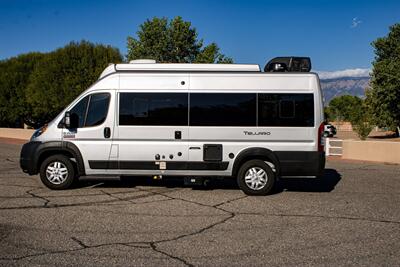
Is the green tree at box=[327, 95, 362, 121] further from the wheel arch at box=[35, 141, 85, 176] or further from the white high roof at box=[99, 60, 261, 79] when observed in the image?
the wheel arch at box=[35, 141, 85, 176]

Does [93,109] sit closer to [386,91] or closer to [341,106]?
[386,91]

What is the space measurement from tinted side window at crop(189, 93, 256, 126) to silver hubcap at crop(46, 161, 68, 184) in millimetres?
2943

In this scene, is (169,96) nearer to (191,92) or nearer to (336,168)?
(191,92)

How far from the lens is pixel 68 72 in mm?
36812

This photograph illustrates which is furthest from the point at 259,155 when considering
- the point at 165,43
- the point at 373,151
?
the point at 165,43

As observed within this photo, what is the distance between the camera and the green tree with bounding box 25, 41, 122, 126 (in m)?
36.2

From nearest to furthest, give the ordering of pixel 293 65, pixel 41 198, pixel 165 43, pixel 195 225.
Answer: pixel 195 225 < pixel 41 198 < pixel 293 65 < pixel 165 43

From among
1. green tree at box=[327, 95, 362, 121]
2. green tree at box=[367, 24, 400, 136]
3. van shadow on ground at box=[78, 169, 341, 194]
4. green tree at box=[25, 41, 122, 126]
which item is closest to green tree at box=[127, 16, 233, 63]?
green tree at box=[25, 41, 122, 126]

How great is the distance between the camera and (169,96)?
32.0ft

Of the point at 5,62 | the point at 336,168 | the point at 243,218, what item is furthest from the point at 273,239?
the point at 5,62

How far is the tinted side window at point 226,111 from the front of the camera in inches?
380

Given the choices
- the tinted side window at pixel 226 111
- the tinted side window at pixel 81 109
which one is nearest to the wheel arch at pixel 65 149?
the tinted side window at pixel 81 109

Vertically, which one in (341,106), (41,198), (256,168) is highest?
(341,106)

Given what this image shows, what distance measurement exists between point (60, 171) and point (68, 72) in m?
28.3
